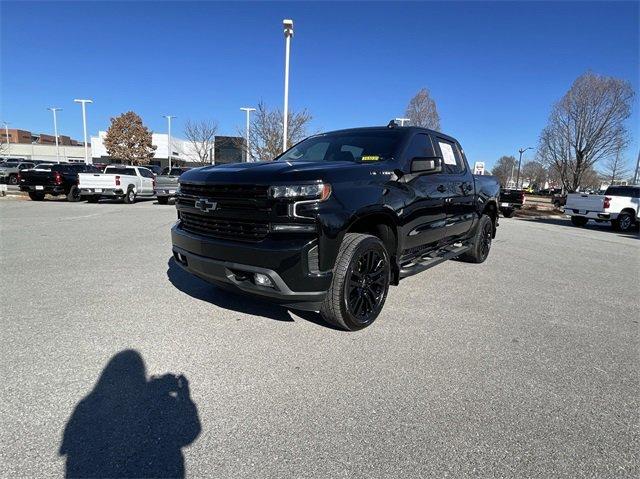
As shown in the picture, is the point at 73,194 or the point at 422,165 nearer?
the point at 422,165

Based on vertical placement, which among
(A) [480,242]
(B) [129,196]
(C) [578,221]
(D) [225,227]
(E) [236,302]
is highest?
(D) [225,227]

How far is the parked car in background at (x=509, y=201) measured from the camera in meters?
19.3

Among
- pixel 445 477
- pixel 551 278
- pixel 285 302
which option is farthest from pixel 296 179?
pixel 551 278

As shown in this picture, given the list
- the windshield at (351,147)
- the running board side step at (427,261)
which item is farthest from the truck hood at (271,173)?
the running board side step at (427,261)

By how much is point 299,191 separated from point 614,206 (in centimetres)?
1774

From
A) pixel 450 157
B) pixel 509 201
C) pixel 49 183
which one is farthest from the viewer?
pixel 509 201

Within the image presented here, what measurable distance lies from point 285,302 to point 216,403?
0.96 meters

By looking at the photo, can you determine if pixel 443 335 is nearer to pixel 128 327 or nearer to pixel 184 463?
pixel 184 463

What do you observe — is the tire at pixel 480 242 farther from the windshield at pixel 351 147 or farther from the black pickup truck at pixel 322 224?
the windshield at pixel 351 147

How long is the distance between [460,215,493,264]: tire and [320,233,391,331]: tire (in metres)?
3.34

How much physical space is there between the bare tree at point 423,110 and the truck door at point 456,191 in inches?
991

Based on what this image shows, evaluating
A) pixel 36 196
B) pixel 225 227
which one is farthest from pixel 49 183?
pixel 225 227

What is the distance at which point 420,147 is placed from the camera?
4.75 m

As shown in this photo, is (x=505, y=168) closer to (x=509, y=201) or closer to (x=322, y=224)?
(x=509, y=201)
